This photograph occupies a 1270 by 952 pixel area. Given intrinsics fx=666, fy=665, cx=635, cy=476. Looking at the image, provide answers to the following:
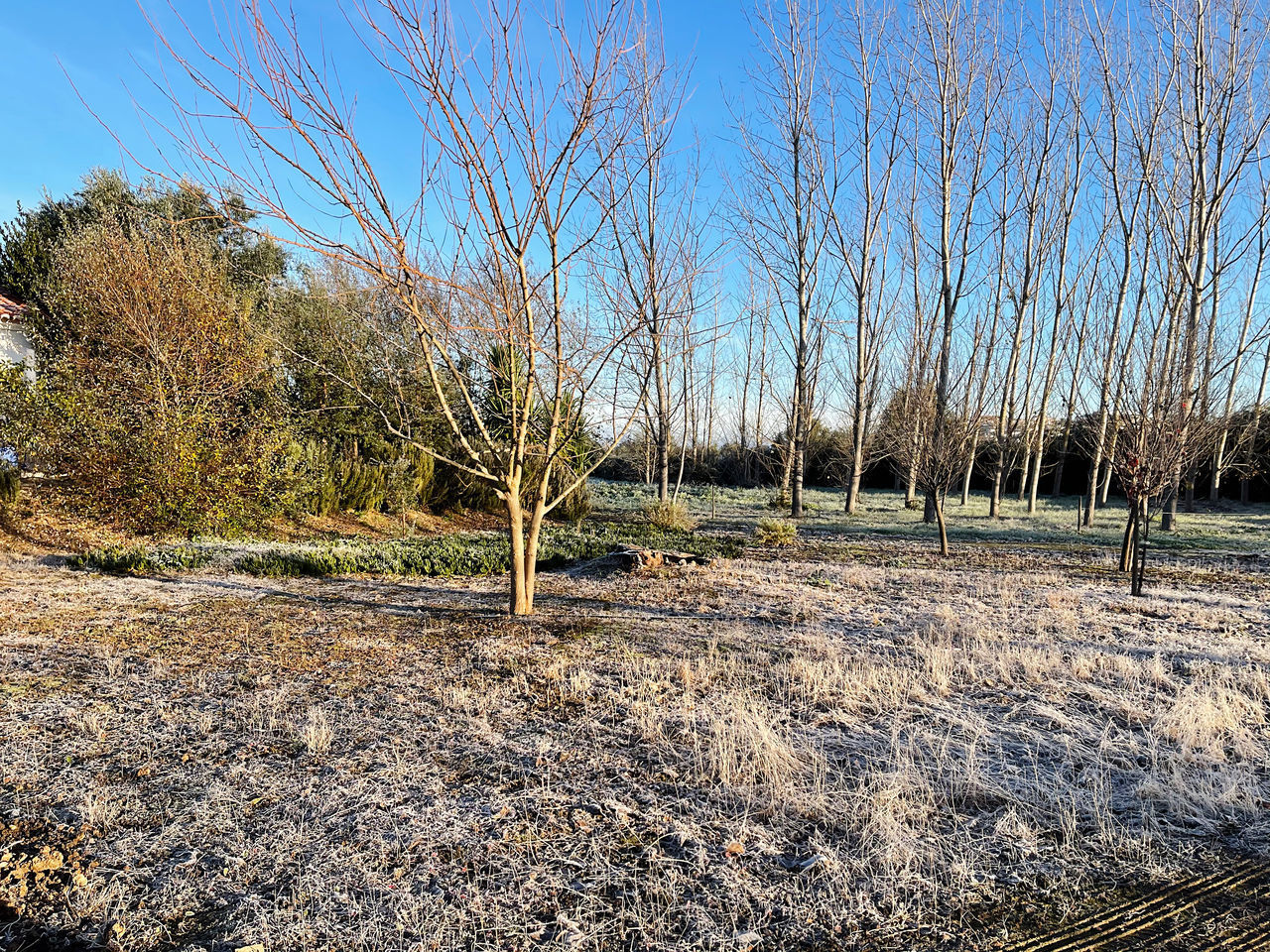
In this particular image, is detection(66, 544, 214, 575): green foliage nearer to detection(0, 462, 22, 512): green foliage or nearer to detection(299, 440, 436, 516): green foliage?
detection(0, 462, 22, 512): green foliage

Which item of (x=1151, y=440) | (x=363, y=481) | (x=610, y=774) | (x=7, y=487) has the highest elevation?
(x=1151, y=440)

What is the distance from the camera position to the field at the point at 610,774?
1838 millimetres

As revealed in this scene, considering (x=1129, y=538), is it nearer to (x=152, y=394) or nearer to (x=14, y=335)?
(x=152, y=394)

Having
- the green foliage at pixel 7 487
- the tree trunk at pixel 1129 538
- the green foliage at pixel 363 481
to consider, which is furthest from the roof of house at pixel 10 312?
the tree trunk at pixel 1129 538

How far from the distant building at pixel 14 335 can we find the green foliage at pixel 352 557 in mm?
7349

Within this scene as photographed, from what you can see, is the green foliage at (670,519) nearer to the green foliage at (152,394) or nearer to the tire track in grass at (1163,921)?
the green foliage at (152,394)

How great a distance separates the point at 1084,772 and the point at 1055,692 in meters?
1.16

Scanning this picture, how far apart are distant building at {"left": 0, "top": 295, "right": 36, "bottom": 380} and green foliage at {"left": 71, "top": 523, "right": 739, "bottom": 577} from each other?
289 inches

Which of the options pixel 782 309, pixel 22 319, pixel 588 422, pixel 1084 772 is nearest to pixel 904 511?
pixel 782 309

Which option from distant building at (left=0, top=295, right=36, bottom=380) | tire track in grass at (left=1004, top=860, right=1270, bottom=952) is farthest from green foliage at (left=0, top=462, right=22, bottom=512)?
tire track in grass at (left=1004, top=860, right=1270, bottom=952)

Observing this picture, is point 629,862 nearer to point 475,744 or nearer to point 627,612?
point 475,744

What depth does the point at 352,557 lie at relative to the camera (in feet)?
23.7

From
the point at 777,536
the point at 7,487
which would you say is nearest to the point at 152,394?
the point at 7,487

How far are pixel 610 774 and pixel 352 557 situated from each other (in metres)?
5.44
